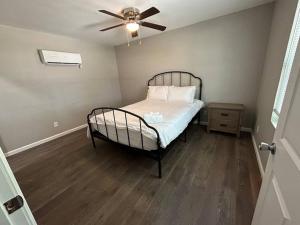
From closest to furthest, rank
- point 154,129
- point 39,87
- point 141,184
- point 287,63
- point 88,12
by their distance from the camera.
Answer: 1. point 287,63
2. point 154,129
3. point 141,184
4. point 88,12
5. point 39,87

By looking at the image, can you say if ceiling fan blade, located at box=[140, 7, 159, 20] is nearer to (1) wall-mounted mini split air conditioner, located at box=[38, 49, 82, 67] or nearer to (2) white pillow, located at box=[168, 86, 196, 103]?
(2) white pillow, located at box=[168, 86, 196, 103]

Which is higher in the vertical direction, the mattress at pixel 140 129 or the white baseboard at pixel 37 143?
the mattress at pixel 140 129

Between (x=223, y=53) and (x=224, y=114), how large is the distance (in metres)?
1.28

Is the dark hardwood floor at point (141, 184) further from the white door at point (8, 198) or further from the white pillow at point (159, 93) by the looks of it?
the white pillow at point (159, 93)

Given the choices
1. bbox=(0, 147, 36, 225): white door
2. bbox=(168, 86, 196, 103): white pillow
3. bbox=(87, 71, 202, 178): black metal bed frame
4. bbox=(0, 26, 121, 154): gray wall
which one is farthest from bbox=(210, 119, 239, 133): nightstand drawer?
bbox=(0, 26, 121, 154): gray wall

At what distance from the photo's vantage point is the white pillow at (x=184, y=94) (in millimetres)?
3123

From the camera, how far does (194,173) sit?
194 centimetres

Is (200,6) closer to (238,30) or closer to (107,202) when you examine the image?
(238,30)

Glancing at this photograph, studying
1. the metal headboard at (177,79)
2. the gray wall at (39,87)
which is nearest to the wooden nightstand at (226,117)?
the metal headboard at (177,79)

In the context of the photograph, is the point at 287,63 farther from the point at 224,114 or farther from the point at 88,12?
the point at 88,12

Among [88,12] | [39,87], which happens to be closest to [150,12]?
[88,12]

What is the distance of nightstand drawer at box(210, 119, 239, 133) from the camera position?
2760 millimetres

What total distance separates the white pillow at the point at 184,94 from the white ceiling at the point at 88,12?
138 centimetres

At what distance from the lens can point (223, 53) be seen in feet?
9.63
